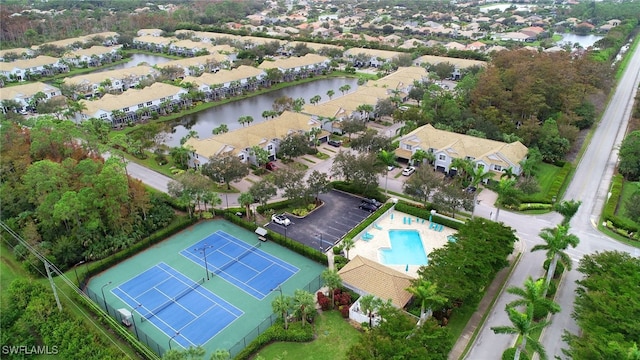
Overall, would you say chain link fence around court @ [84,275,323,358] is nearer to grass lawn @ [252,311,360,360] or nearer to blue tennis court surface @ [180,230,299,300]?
grass lawn @ [252,311,360,360]

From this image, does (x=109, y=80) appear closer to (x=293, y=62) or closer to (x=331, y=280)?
(x=293, y=62)

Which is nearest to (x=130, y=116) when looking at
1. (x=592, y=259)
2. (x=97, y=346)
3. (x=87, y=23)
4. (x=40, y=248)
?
(x=40, y=248)

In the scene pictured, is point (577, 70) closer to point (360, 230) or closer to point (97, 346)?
point (360, 230)

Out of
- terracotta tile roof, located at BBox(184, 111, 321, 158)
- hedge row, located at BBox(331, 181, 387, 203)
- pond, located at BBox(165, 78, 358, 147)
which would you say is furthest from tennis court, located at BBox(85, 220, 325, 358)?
pond, located at BBox(165, 78, 358, 147)

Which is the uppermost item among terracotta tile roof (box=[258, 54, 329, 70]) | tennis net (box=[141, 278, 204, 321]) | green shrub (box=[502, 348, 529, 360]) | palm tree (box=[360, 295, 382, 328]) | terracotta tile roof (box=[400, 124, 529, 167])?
terracotta tile roof (box=[258, 54, 329, 70])

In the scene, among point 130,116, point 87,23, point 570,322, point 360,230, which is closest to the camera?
point 570,322

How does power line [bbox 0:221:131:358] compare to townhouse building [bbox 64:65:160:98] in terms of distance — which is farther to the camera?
townhouse building [bbox 64:65:160:98]

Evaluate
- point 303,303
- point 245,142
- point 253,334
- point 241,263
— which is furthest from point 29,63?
point 303,303

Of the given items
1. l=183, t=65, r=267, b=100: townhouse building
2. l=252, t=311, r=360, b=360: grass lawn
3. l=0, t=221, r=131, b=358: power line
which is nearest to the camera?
l=252, t=311, r=360, b=360: grass lawn
